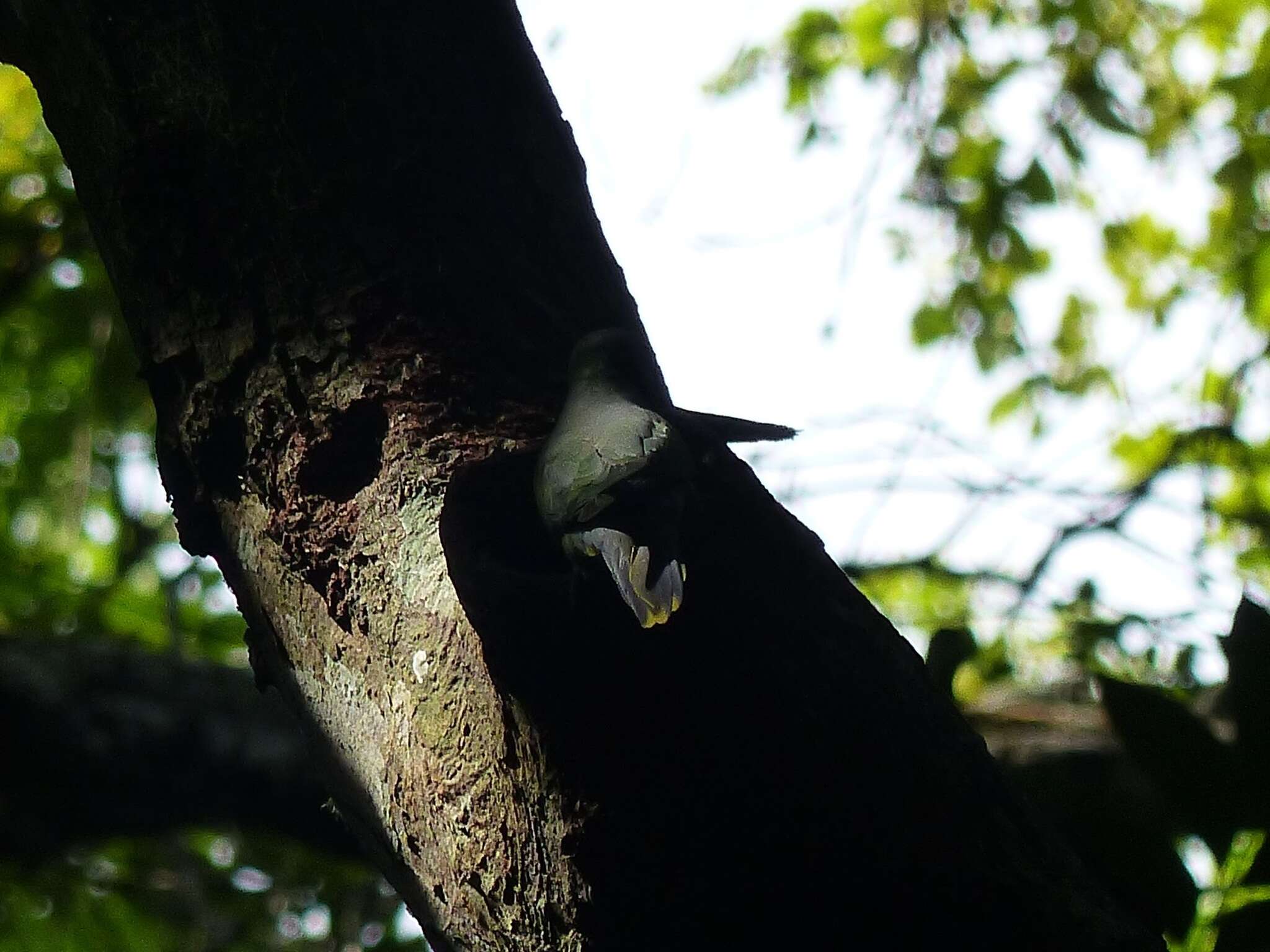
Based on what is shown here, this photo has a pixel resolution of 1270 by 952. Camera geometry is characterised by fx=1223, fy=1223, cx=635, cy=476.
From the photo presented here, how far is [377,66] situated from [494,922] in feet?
3.11

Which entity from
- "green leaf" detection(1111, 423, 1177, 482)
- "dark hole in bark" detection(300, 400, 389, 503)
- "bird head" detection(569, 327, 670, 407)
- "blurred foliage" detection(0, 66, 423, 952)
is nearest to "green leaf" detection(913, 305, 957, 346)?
"green leaf" detection(1111, 423, 1177, 482)

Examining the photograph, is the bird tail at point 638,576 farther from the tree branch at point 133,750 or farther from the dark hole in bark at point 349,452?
the tree branch at point 133,750

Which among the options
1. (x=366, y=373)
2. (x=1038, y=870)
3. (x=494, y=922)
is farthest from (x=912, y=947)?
(x=366, y=373)

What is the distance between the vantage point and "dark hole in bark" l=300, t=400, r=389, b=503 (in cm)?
131

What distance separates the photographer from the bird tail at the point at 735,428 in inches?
51.7

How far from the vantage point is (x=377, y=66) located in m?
1.42

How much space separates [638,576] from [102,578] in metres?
3.51

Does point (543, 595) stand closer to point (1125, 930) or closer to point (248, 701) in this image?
point (1125, 930)

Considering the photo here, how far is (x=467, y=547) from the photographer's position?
44.5 inches

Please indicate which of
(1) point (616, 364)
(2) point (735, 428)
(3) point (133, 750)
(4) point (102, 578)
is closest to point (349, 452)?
(1) point (616, 364)

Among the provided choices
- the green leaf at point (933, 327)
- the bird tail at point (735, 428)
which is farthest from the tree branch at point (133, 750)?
the green leaf at point (933, 327)

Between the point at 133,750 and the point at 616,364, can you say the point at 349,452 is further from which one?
the point at 133,750

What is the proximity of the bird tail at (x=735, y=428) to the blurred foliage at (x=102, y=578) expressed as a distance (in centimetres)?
206

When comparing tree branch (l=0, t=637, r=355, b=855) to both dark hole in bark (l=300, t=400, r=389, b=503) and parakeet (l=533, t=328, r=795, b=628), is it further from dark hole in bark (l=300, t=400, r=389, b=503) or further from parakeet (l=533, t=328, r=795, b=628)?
parakeet (l=533, t=328, r=795, b=628)
